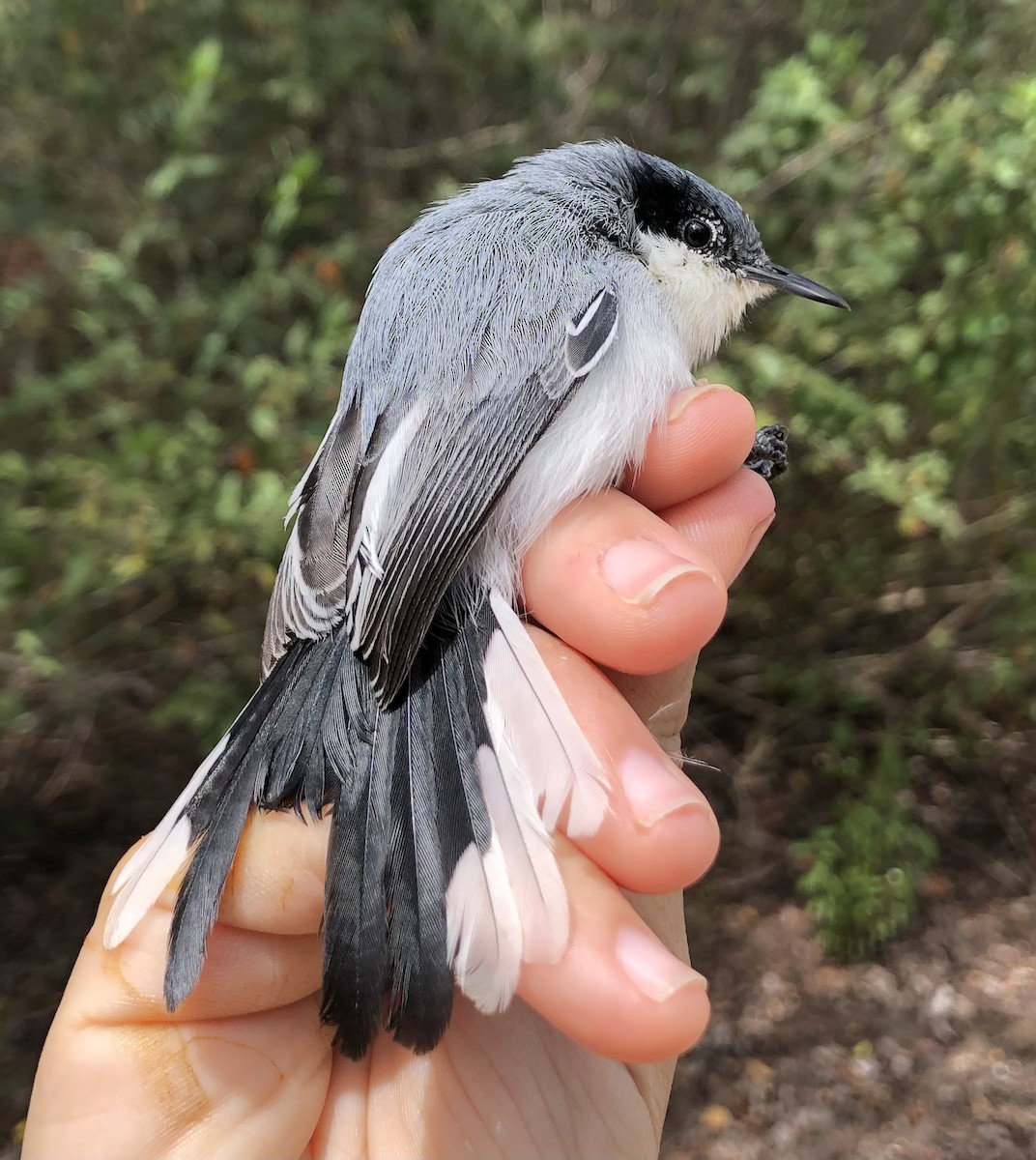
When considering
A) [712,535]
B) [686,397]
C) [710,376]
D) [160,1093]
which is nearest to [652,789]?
[712,535]

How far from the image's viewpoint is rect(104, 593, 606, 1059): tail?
0.81 metres

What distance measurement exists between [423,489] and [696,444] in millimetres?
360

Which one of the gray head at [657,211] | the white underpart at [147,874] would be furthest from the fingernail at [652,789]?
the gray head at [657,211]

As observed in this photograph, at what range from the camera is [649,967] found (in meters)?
0.80

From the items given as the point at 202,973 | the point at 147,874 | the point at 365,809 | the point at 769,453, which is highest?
the point at 769,453

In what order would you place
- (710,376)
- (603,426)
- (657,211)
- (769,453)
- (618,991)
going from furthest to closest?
(710,376)
(769,453)
(657,211)
(603,426)
(618,991)

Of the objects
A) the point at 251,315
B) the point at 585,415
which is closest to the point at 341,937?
the point at 585,415

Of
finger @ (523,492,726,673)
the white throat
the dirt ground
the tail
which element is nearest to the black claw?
the white throat

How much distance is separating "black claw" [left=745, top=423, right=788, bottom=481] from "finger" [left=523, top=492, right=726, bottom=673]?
0.40 m

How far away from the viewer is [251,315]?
1883 millimetres

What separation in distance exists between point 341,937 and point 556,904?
0.21 meters

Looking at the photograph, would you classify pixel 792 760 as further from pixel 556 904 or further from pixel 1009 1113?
pixel 556 904

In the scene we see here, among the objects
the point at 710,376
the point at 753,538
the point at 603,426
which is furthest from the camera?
the point at 710,376

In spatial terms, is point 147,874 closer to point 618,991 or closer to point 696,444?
point 618,991
